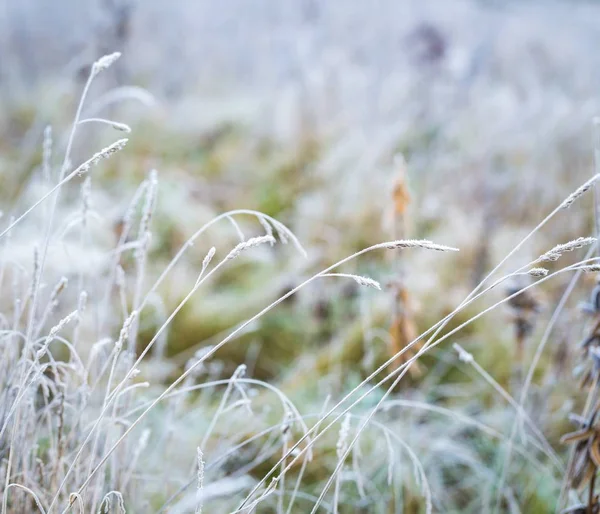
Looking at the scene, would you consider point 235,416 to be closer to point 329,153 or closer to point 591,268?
point 591,268

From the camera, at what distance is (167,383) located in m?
1.37

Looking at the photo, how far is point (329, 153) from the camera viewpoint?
219 cm

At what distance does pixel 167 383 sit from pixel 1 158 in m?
1.30

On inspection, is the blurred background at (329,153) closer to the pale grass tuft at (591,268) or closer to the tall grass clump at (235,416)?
the tall grass clump at (235,416)

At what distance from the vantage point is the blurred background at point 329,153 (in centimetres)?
139

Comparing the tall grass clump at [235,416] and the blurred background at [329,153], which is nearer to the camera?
the tall grass clump at [235,416]

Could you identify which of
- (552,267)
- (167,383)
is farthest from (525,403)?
(167,383)

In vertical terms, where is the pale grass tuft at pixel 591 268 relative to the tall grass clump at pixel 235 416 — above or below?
above

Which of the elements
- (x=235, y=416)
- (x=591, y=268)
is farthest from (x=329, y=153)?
(x=591, y=268)

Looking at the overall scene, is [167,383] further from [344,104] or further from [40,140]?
[344,104]

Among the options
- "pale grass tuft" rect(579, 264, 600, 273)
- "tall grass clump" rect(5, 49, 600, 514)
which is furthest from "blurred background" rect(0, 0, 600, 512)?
"pale grass tuft" rect(579, 264, 600, 273)

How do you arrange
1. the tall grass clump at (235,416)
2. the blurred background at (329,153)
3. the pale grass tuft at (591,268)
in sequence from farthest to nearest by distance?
the blurred background at (329,153)
the tall grass clump at (235,416)
the pale grass tuft at (591,268)

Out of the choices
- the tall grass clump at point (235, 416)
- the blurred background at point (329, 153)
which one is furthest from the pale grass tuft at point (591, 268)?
the blurred background at point (329, 153)

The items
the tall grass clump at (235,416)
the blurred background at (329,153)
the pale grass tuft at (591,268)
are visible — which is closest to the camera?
the pale grass tuft at (591,268)
